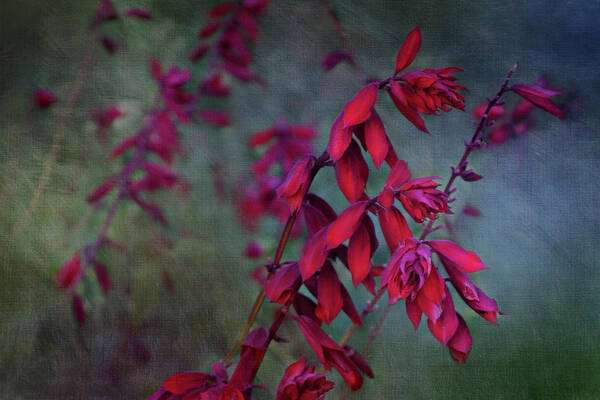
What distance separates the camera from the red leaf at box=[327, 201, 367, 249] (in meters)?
0.43

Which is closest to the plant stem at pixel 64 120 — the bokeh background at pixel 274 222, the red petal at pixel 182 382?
the bokeh background at pixel 274 222

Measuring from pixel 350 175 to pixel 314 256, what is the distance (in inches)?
2.9

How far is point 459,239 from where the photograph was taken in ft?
2.64

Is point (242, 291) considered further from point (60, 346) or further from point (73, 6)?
point (73, 6)

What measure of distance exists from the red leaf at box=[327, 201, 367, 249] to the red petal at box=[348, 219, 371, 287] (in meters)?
0.02

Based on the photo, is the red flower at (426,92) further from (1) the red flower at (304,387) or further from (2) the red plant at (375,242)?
(1) the red flower at (304,387)

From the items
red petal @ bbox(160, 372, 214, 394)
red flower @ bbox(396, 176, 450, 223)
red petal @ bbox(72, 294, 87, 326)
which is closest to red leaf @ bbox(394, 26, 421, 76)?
red flower @ bbox(396, 176, 450, 223)

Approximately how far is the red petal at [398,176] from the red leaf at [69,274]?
0.65m

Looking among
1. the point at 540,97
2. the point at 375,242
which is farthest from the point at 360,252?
the point at 540,97

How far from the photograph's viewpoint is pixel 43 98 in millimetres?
936

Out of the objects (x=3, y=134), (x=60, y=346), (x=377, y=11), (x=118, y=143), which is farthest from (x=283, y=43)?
(x=60, y=346)

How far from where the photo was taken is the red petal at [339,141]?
44 cm

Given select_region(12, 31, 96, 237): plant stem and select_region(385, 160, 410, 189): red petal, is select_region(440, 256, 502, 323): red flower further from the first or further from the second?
select_region(12, 31, 96, 237): plant stem

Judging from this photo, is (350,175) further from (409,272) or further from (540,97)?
(540,97)
